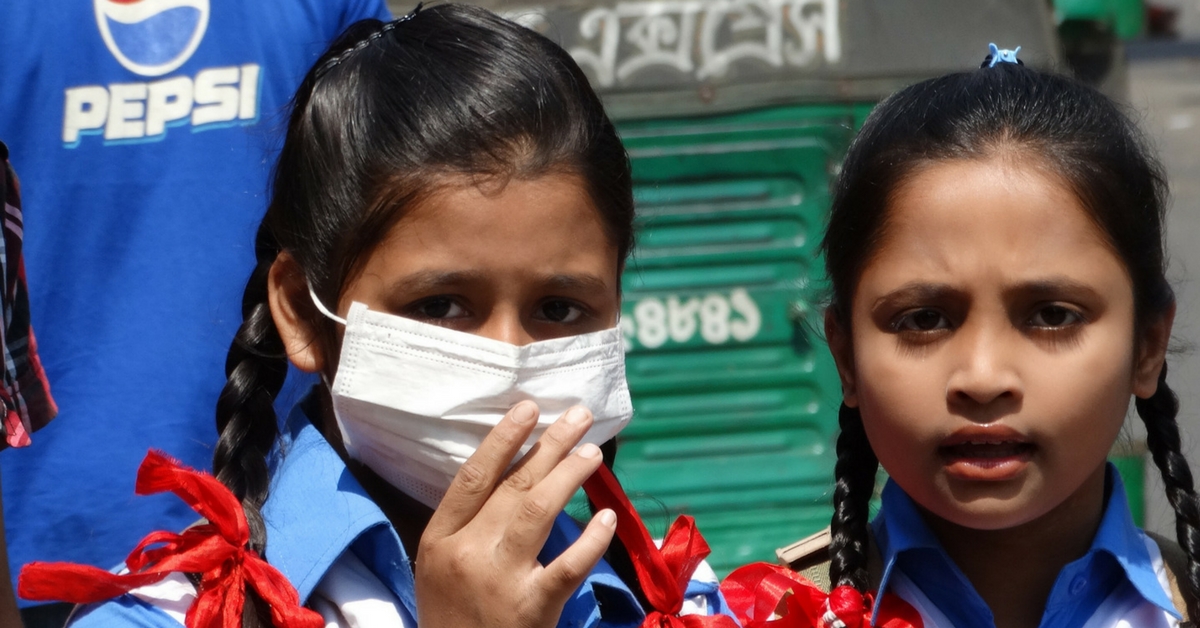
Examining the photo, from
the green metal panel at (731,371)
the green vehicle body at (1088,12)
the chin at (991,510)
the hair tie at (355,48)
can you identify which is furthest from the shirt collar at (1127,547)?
the green vehicle body at (1088,12)

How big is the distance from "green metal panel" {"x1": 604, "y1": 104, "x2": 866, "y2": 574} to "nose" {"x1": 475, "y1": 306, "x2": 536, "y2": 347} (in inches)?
86.9

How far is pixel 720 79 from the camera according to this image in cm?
394

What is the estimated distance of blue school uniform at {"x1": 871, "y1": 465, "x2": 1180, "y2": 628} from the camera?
203 centimetres

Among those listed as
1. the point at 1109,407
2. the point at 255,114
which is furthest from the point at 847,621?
the point at 255,114

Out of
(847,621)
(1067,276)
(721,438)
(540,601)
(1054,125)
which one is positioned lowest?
(721,438)

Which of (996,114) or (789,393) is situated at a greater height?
(996,114)

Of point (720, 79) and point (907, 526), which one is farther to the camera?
point (720, 79)

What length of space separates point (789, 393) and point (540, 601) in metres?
2.52

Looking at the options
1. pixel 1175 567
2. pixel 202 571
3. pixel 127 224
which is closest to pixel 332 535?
pixel 202 571

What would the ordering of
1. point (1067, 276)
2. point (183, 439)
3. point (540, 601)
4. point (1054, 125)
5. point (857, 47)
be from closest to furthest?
point (540, 601) → point (1067, 276) → point (1054, 125) → point (183, 439) → point (857, 47)

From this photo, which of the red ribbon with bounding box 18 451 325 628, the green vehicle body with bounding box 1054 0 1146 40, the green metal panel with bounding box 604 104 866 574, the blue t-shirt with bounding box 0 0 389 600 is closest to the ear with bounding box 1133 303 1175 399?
the red ribbon with bounding box 18 451 325 628

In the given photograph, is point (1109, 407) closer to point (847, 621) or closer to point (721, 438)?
point (847, 621)

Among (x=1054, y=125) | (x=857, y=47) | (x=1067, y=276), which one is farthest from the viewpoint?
(x=857, y=47)

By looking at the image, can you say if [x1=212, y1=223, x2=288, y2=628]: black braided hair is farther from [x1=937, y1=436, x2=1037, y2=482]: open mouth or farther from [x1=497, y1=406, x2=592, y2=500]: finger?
[x1=937, y1=436, x2=1037, y2=482]: open mouth
